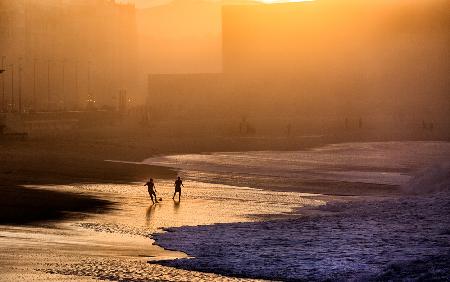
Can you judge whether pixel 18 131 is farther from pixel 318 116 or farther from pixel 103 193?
pixel 318 116

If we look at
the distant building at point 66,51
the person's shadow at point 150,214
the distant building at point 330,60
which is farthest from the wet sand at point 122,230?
the distant building at point 330,60

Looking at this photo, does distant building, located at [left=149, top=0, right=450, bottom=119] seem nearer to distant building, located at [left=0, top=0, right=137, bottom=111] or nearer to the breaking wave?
distant building, located at [left=0, top=0, right=137, bottom=111]

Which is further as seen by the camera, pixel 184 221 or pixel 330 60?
pixel 330 60

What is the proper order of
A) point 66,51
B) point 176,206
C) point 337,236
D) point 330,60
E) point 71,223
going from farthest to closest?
point 330,60, point 66,51, point 176,206, point 71,223, point 337,236

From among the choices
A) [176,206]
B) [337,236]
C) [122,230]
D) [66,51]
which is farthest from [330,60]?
[337,236]

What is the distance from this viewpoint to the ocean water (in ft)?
71.0

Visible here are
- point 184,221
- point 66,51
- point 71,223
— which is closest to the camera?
point 71,223

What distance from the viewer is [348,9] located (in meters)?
170

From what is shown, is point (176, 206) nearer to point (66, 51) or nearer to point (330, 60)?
point (66, 51)

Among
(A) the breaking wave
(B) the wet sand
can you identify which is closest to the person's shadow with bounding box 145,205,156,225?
(B) the wet sand

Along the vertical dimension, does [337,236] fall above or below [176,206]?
→ below

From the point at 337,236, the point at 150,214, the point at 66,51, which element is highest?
the point at 66,51

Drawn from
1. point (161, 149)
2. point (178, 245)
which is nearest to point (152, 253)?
point (178, 245)

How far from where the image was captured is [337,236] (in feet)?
86.1
